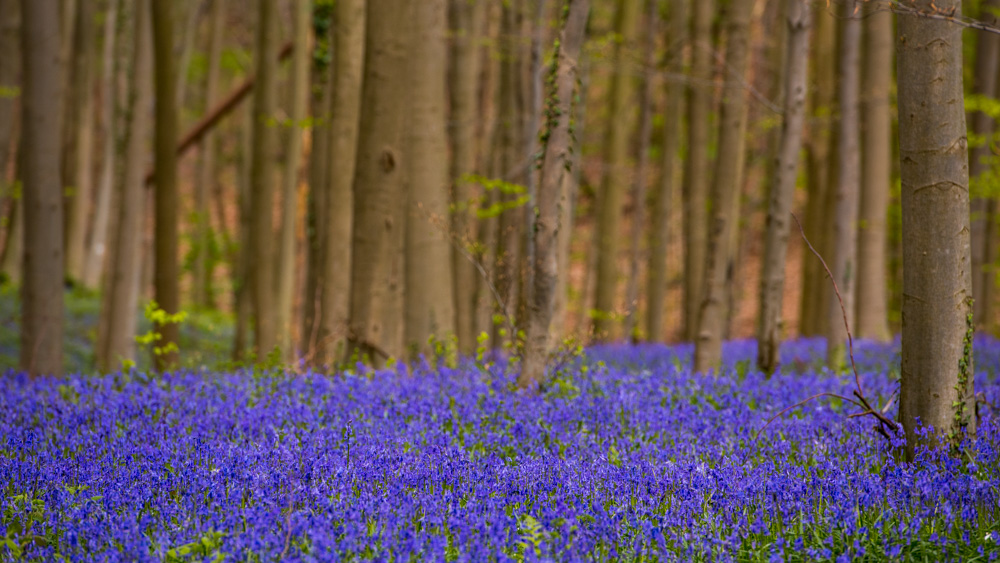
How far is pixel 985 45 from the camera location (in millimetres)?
15039

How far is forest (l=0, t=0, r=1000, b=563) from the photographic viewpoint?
365 centimetres

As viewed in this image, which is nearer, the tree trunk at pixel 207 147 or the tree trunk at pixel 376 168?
the tree trunk at pixel 376 168

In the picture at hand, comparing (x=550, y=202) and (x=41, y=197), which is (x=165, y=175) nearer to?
(x=41, y=197)

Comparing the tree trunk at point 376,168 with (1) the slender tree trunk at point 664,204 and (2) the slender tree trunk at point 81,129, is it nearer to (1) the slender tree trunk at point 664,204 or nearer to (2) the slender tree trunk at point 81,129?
(1) the slender tree trunk at point 664,204

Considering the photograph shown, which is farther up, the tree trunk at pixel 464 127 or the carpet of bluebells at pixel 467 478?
the tree trunk at pixel 464 127

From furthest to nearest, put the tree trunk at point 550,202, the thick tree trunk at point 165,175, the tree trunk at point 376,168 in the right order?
1. the thick tree trunk at point 165,175
2. the tree trunk at point 376,168
3. the tree trunk at point 550,202

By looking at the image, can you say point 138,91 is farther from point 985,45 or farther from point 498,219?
point 985,45

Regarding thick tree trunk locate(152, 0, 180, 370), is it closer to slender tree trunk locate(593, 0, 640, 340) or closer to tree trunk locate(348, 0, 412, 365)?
tree trunk locate(348, 0, 412, 365)

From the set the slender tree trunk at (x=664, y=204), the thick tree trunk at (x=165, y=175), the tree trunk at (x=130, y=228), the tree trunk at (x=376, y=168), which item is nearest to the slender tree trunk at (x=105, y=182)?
the tree trunk at (x=130, y=228)

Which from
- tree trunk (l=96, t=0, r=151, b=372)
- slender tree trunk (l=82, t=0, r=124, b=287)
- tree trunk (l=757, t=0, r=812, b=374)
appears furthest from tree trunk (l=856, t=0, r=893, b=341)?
slender tree trunk (l=82, t=0, r=124, b=287)

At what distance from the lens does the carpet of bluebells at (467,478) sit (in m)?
3.45

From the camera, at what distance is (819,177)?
1791cm

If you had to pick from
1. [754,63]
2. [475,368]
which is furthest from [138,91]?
[754,63]

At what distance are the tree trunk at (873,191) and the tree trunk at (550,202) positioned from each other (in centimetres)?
779
